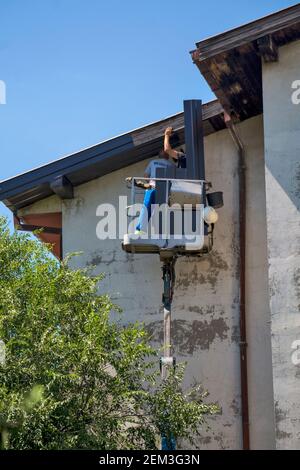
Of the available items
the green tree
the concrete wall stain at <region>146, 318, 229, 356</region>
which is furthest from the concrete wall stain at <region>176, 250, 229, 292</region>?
the green tree

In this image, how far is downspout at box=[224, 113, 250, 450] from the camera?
46.6 ft

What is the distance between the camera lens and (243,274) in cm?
1491

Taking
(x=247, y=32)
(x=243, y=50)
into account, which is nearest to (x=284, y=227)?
(x=243, y=50)

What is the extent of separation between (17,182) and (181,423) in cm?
668

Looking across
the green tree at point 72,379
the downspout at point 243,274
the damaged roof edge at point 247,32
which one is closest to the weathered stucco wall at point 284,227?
the damaged roof edge at point 247,32

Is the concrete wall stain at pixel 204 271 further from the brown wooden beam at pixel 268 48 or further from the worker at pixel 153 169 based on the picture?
the brown wooden beam at pixel 268 48

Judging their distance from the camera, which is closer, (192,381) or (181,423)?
(181,423)

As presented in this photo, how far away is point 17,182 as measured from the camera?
16.3m

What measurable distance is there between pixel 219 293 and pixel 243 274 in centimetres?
49

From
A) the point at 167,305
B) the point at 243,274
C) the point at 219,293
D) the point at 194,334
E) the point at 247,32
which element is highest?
the point at 247,32

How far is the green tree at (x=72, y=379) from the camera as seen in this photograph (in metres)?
10.2

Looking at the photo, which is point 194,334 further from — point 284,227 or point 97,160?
point 97,160

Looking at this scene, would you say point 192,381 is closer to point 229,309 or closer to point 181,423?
point 229,309
